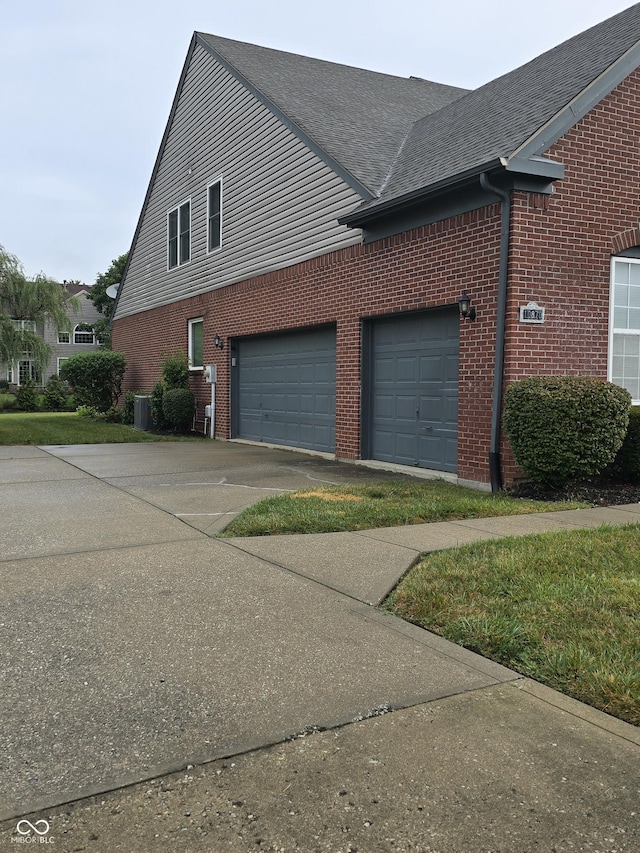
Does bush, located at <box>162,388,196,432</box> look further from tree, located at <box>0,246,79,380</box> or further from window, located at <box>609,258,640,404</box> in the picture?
tree, located at <box>0,246,79,380</box>

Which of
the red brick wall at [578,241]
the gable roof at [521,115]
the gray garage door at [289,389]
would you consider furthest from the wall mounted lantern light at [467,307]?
the gray garage door at [289,389]

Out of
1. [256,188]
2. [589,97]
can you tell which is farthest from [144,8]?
[589,97]

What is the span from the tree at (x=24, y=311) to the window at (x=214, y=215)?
16.3m

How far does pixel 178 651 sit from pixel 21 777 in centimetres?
124

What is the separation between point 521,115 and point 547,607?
8.15 m

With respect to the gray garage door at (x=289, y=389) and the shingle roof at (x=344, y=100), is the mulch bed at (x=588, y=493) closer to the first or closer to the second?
the gray garage door at (x=289, y=389)

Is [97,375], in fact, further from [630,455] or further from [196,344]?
[630,455]

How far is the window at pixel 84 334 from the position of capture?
53000mm

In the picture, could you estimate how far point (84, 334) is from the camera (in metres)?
53.3

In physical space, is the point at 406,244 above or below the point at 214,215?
below

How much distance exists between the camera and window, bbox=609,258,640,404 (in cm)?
985

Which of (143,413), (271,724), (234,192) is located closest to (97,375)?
(143,413)

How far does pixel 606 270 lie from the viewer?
972 centimetres

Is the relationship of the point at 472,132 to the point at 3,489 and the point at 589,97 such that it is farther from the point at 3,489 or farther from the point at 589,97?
the point at 3,489
